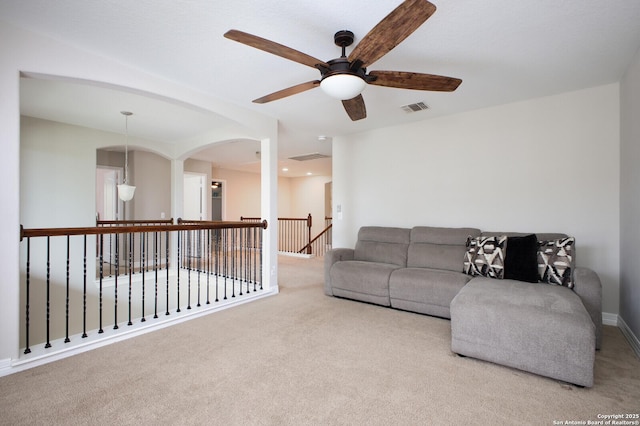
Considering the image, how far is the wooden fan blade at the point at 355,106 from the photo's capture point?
99.7 inches

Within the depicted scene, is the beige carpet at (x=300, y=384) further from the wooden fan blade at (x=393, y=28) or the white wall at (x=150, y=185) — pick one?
the white wall at (x=150, y=185)

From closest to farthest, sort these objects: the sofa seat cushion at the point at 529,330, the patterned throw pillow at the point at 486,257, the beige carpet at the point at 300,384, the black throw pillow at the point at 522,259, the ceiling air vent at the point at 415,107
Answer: the beige carpet at the point at 300,384 < the sofa seat cushion at the point at 529,330 < the black throw pillow at the point at 522,259 < the patterned throw pillow at the point at 486,257 < the ceiling air vent at the point at 415,107

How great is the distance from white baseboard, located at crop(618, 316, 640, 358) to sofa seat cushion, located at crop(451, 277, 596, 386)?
588mm

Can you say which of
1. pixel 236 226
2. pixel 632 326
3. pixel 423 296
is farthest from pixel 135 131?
pixel 632 326

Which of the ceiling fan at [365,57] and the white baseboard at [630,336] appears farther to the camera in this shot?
the white baseboard at [630,336]

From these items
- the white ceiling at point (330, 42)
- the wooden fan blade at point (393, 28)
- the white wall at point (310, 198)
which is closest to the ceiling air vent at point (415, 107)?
the white ceiling at point (330, 42)

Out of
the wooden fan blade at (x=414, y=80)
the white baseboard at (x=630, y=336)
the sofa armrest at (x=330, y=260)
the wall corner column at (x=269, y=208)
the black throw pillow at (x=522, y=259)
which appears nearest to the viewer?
the wooden fan blade at (x=414, y=80)

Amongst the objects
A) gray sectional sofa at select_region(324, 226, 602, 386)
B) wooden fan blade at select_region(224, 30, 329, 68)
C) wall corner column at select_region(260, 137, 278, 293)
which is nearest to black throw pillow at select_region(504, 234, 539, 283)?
gray sectional sofa at select_region(324, 226, 602, 386)

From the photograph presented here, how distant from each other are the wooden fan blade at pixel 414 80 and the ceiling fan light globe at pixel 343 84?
16 centimetres

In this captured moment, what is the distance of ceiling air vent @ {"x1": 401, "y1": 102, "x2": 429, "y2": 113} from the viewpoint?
367 centimetres

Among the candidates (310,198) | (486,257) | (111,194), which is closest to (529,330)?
(486,257)

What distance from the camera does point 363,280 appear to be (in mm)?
3691

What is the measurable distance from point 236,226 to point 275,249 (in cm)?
63

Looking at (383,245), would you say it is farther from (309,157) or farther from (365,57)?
(309,157)
